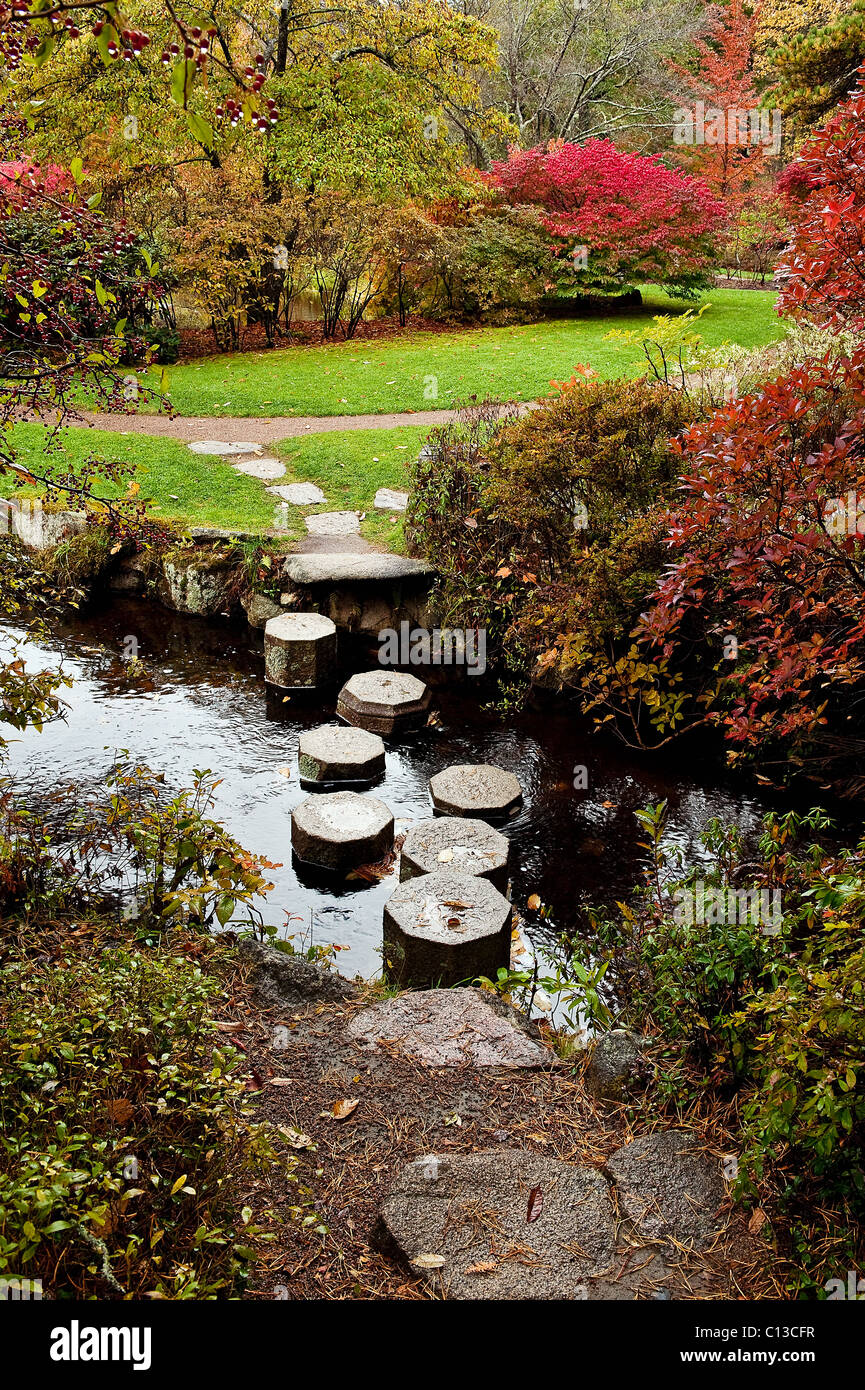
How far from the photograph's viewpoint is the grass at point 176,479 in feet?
29.1

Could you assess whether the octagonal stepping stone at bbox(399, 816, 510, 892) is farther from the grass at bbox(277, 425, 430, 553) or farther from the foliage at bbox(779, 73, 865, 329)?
the grass at bbox(277, 425, 430, 553)

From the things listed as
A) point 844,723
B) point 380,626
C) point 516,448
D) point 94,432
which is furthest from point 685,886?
point 94,432

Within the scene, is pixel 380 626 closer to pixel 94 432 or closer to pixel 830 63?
pixel 94 432

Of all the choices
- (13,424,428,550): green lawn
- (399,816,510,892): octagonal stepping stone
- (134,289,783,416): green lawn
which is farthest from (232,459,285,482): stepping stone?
(399,816,510,892): octagonal stepping stone

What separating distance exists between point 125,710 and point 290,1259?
4.97m

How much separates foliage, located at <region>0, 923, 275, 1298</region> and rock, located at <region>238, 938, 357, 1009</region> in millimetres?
870

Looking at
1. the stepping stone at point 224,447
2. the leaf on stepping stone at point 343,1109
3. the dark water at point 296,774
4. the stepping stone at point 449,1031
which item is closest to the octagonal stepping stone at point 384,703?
the dark water at point 296,774

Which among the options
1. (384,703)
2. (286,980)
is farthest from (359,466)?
(286,980)

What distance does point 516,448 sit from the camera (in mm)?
6930

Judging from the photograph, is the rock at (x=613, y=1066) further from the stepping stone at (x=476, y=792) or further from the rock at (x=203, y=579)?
the rock at (x=203, y=579)

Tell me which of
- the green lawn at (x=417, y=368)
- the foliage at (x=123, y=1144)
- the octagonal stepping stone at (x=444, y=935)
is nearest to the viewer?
the foliage at (x=123, y=1144)

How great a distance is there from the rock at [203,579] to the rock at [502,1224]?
→ 247 inches

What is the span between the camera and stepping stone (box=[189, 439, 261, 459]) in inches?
424

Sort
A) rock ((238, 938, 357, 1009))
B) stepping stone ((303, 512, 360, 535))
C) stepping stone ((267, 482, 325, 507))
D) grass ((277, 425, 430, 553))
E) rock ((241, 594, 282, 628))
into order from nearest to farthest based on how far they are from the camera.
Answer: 1. rock ((238, 938, 357, 1009))
2. rock ((241, 594, 282, 628))
3. stepping stone ((303, 512, 360, 535))
4. grass ((277, 425, 430, 553))
5. stepping stone ((267, 482, 325, 507))
